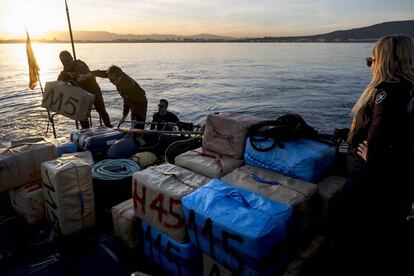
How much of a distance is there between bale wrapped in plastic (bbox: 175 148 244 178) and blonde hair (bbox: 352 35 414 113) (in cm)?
165

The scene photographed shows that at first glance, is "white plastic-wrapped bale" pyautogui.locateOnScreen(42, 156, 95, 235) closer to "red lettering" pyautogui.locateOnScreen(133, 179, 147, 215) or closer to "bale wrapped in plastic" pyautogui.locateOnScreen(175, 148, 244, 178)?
"red lettering" pyautogui.locateOnScreen(133, 179, 147, 215)

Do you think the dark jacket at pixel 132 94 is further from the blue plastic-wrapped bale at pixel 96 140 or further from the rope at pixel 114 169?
the rope at pixel 114 169

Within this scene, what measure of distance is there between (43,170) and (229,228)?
9.60 feet

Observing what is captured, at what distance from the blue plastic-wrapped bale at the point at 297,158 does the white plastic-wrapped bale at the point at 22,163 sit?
3.19 meters

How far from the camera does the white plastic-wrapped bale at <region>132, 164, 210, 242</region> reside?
2914mm

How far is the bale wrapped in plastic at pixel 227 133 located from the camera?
12.0 ft

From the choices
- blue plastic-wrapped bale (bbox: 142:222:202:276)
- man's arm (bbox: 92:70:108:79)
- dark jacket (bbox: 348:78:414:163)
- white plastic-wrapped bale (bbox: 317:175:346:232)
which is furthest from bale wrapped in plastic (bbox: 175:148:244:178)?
man's arm (bbox: 92:70:108:79)

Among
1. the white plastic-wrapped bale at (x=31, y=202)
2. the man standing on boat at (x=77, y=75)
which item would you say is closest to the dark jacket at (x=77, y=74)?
the man standing on boat at (x=77, y=75)

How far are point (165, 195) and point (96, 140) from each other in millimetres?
3386

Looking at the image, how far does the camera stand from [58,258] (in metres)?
3.58

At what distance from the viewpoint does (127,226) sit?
358cm

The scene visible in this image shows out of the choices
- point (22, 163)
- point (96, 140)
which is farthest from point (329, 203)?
point (96, 140)

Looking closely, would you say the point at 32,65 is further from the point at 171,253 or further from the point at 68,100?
the point at 171,253

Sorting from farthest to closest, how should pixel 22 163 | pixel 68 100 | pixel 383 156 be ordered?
pixel 68 100 → pixel 22 163 → pixel 383 156
